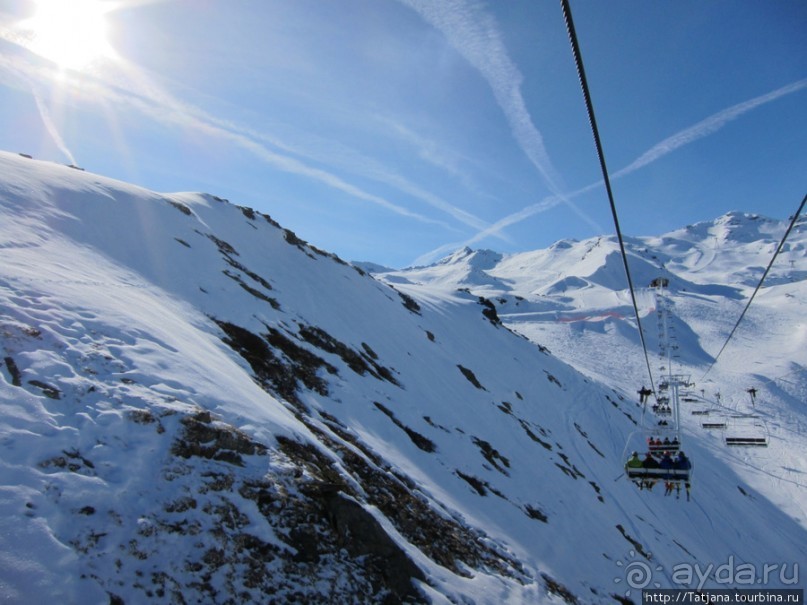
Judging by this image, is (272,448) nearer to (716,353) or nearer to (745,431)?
(745,431)

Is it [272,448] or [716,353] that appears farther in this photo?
[716,353]

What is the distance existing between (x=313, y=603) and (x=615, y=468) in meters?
31.8

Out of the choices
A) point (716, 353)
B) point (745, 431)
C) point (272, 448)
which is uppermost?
point (716, 353)

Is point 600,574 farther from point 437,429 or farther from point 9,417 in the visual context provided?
point 9,417

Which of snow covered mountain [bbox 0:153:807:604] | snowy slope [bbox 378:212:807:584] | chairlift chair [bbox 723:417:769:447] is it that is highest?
snowy slope [bbox 378:212:807:584]

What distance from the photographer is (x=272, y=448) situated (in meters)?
9.85

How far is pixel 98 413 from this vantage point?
823 centimetres

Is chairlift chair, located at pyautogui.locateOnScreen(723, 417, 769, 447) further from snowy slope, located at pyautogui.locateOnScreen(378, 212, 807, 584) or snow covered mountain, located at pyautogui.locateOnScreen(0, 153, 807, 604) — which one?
snow covered mountain, located at pyautogui.locateOnScreen(0, 153, 807, 604)

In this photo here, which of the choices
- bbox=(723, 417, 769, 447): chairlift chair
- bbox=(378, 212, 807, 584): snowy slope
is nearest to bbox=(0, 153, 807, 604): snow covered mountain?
bbox=(378, 212, 807, 584): snowy slope

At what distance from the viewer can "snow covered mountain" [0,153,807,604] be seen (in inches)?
278

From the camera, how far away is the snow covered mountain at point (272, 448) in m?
7.06

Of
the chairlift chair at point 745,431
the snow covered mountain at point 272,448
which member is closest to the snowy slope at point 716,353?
the chairlift chair at point 745,431

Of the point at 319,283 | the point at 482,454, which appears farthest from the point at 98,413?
the point at 319,283

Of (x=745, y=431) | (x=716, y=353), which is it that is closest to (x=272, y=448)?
(x=745, y=431)
